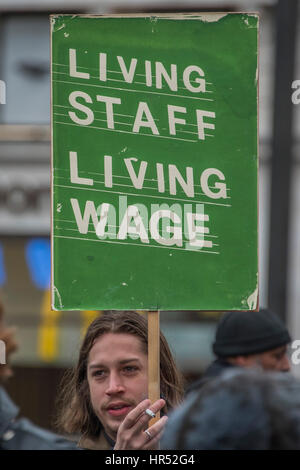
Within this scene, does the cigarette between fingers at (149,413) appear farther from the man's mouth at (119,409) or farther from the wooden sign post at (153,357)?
the man's mouth at (119,409)

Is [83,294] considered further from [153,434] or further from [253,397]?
[253,397]

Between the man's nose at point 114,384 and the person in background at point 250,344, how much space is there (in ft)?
3.59

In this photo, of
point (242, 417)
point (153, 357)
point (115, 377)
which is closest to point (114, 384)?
point (115, 377)

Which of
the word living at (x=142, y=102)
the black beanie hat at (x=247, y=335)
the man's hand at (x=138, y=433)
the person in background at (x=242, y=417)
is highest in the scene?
the word living at (x=142, y=102)

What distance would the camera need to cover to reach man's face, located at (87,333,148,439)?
2.57m

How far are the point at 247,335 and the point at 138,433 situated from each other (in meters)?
1.45

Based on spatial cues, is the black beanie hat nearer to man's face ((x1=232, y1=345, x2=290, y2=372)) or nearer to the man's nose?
man's face ((x1=232, y1=345, x2=290, y2=372))

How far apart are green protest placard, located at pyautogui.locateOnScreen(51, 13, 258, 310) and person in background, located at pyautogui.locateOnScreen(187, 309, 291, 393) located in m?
1.13

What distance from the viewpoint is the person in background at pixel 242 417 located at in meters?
1.50

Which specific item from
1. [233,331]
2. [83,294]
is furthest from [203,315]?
[83,294]

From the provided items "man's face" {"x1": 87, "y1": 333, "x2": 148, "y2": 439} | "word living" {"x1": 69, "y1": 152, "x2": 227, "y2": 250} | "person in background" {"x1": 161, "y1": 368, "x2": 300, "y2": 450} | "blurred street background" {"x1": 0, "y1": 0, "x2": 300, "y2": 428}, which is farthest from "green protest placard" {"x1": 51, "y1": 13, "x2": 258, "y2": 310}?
"blurred street background" {"x1": 0, "y1": 0, "x2": 300, "y2": 428}

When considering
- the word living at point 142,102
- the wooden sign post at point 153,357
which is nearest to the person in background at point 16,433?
the wooden sign post at point 153,357

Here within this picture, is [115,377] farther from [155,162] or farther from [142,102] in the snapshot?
[142,102]
